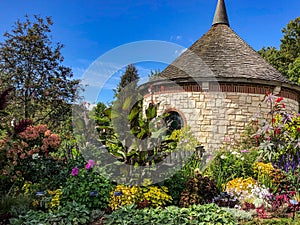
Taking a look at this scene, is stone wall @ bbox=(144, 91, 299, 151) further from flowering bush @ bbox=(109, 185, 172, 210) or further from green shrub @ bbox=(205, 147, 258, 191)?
flowering bush @ bbox=(109, 185, 172, 210)

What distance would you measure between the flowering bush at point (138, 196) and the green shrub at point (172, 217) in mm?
484

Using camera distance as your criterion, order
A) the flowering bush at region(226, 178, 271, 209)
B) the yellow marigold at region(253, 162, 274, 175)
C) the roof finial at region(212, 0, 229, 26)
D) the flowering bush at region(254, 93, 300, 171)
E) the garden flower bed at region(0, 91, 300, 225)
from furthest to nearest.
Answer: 1. the roof finial at region(212, 0, 229, 26)
2. the flowering bush at region(254, 93, 300, 171)
3. the yellow marigold at region(253, 162, 274, 175)
4. the flowering bush at region(226, 178, 271, 209)
5. the garden flower bed at region(0, 91, 300, 225)

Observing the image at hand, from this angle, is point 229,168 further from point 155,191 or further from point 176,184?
point 155,191

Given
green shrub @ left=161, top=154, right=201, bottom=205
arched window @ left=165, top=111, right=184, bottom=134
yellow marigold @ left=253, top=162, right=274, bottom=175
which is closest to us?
green shrub @ left=161, top=154, right=201, bottom=205

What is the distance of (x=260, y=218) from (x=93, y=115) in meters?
4.20

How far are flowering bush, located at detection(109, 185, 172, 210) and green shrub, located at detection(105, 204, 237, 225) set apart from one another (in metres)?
0.48

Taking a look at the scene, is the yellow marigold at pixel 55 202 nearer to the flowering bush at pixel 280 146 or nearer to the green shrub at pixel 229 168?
the green shrub at pixel 229 168

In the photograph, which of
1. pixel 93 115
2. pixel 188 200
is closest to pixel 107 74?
pixel 93 115

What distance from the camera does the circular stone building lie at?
11555 millimetres

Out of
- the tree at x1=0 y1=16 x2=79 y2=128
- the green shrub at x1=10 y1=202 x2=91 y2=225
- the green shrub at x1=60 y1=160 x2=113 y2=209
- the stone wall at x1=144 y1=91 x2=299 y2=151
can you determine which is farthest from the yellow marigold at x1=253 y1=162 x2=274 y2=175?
the tree at x1=0 y1=16 x2=79 y2=128

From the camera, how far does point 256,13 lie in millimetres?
10297

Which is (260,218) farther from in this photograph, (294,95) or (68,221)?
(294,95)

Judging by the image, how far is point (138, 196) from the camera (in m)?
5.22

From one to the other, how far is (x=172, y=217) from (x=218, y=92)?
802 centimetres
